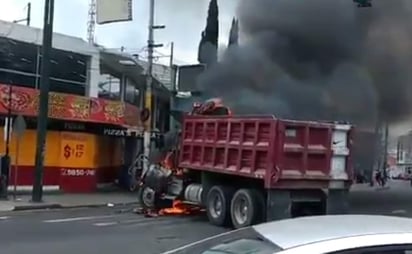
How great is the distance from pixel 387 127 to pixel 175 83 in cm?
997

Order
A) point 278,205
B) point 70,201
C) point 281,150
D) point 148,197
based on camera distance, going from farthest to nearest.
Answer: point 70,201 < point 148,197 < point 278,205 < point 281,150

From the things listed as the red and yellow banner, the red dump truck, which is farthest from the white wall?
the red dump truck

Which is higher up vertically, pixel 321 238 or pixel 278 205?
pixel 321 238

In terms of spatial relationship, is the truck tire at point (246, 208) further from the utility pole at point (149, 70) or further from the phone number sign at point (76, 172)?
the phone number sign at point (76, 172)

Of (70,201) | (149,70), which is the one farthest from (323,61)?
Answer: (70,201)

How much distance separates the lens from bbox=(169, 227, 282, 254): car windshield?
3421 millimetres

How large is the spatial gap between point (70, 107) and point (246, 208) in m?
11.8

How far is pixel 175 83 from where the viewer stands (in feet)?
117

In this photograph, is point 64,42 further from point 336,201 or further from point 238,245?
point 238,245

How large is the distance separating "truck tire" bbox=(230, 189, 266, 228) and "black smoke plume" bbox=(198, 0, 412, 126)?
7.12 m

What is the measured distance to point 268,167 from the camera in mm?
14102

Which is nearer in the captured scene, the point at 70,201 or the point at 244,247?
the point at 244,247

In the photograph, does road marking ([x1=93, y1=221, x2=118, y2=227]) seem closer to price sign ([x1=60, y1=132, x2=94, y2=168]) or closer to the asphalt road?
the asphalt road

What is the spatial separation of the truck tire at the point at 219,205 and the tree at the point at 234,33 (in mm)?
10405
